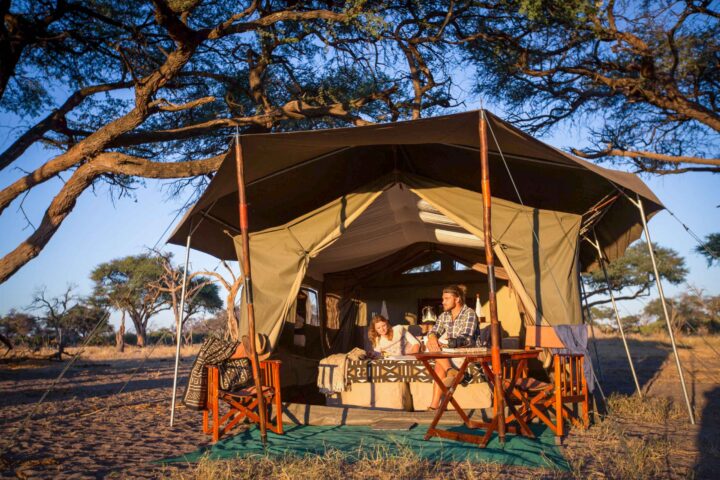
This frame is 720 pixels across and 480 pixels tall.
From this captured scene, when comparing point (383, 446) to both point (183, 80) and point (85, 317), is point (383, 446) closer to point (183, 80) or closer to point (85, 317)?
point (183, 80)

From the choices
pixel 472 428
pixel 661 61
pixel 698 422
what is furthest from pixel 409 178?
pixel 661 61

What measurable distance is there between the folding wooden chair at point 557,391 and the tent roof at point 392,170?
1.34 m

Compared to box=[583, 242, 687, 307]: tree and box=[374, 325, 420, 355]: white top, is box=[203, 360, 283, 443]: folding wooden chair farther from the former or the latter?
box=[583, 242, 687, 307]: tree

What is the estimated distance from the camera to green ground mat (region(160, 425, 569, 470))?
371 cm

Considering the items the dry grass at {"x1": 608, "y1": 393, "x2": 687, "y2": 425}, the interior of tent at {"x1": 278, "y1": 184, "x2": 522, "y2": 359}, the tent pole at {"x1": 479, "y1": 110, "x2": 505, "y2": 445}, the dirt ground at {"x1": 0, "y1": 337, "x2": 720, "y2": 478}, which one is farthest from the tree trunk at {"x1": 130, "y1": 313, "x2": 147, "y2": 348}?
the tent pole at {"x1": 479, "y1": 110, "x2": 505, "y2": 445}

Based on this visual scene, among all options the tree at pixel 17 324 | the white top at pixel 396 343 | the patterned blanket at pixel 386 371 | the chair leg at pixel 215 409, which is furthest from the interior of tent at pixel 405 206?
the tree at pixel 17 324

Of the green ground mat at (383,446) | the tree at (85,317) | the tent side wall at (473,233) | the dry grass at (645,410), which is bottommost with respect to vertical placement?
the green ground mat at (383,446)

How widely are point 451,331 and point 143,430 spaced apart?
269cm

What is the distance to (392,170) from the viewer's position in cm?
567

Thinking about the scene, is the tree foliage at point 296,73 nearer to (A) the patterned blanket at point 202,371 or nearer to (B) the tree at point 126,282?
(A) the patterned blanket at point 202,371

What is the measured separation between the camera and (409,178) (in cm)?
556

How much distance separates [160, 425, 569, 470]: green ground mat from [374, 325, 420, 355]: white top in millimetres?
1281

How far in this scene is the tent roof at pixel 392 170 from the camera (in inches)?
177

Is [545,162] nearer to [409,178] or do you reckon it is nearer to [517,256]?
[517,256]
